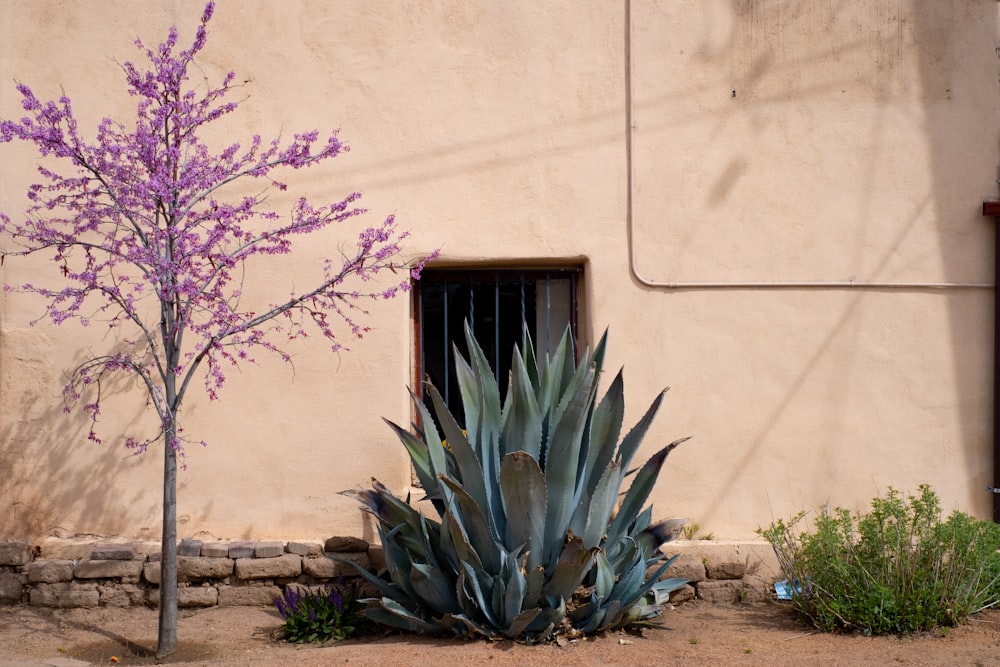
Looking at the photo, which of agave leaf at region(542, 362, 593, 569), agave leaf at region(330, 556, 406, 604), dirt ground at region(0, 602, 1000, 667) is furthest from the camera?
agave leaf at region(330, 556, 406, 604)

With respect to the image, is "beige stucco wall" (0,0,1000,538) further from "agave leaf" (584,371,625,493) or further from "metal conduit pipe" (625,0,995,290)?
"agave leaf" (584,371,625,493)

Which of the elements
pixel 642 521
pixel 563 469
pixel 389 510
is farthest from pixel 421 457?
pixel 642 521

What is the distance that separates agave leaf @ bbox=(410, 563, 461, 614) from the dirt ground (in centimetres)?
17

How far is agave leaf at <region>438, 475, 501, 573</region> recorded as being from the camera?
192 inches

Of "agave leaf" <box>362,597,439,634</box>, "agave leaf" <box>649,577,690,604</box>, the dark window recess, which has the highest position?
the dark window recess

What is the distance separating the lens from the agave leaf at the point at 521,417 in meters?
5.02

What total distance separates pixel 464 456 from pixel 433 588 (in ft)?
2.11

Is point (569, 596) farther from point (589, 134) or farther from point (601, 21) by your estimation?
point (601, 21)

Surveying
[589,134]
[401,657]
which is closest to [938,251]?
[589,134]

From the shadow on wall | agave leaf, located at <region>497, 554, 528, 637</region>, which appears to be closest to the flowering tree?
the shadow on wall

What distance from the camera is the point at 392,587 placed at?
5367mm

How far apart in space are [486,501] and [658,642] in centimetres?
108

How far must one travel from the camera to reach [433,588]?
504cm

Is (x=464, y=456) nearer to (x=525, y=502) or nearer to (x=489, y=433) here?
(x=489, y=433)
